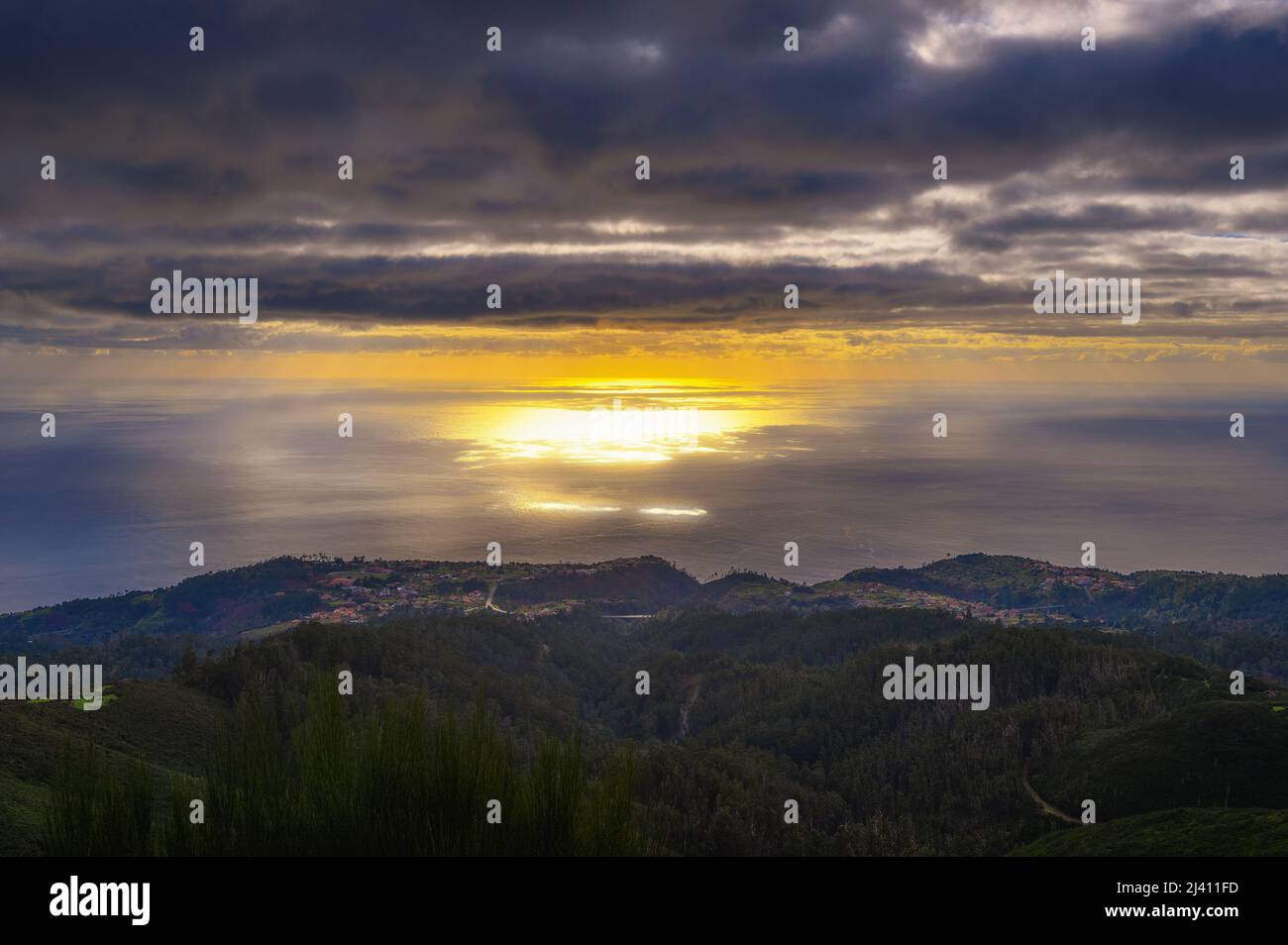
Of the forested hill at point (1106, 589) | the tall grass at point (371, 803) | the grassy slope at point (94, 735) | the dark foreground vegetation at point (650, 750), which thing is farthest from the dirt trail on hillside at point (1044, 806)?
the forested hill at point (1106, 589)

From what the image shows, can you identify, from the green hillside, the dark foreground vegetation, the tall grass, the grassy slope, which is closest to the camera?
the tall grass

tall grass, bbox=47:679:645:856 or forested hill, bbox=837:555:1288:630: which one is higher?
tall grass, bbox=47:679:645:856

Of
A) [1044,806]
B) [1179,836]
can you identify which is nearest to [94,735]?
[1179,836]

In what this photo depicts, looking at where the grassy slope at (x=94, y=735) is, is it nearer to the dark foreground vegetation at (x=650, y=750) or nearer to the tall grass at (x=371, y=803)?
the dark foreground vegetation at (x=650, y=750)

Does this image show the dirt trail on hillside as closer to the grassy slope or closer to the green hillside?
the green hillside

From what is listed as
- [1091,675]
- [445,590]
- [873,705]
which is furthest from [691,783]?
[445,590]

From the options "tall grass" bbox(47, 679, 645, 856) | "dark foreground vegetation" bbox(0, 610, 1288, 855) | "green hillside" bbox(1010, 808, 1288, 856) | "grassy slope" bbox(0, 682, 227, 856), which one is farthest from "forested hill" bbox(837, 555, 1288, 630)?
"tall grass" bbox(47, 679, 645, 856)

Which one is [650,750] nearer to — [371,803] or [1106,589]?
[371,803]
